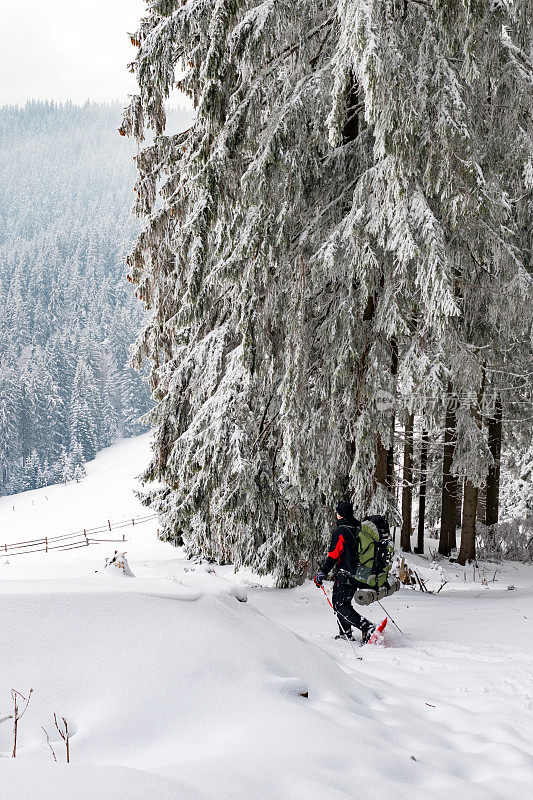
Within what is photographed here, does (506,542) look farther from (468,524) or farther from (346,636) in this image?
(346,636)

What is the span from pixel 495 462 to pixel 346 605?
7.80 meters

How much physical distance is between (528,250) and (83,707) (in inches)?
416

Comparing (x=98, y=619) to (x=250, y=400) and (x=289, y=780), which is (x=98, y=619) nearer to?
(x=289, y=780)

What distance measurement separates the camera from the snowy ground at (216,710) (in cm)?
208

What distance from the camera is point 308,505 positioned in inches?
332

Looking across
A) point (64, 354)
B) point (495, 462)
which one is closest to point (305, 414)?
point (495, 462)

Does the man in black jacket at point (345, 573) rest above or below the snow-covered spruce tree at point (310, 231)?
below

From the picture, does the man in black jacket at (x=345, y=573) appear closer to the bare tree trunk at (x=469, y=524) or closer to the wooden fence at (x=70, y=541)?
the bare tree trunk at (x=469, y=524)

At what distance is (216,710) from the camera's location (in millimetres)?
2613

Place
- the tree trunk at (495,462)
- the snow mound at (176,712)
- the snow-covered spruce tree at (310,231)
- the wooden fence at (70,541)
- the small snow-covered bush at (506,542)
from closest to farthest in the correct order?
the snow mound at (176,712) → the snow-covered spruce tree at (310,231) → the tree trunk at (495,462) → the small snow-covered bush at (506,542) → the wooden fence at (70,541)

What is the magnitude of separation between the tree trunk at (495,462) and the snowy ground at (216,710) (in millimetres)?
9578

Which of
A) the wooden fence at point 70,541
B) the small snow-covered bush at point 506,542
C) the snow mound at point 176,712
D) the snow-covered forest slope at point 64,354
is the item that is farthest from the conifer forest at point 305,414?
the snow-covered forest slope at point 64,354

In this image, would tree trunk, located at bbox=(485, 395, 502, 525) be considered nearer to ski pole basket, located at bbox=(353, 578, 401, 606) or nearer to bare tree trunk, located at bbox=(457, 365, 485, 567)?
bare tree trunk, located at bbox=(457, 365, 485, 567)

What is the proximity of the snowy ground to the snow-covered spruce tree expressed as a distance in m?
3.49
